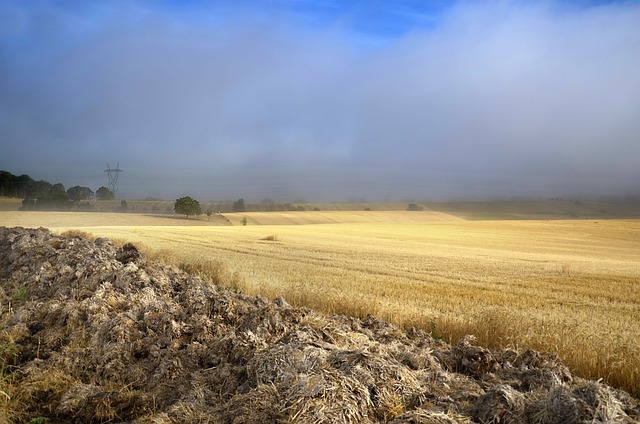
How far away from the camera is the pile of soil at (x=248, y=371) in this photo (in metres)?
4.62

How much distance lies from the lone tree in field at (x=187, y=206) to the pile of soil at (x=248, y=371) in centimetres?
7424

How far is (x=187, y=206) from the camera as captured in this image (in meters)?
83.4

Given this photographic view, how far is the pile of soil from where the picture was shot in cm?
462

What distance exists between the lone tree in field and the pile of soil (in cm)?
7424

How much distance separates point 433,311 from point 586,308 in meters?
5.61

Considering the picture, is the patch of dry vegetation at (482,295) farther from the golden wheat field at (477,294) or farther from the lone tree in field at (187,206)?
the lone tree in field at (187,206)

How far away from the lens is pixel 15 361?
25.7ft

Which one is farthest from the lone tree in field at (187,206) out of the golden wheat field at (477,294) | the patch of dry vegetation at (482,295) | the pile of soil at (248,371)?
the pile of soil at (248,371)

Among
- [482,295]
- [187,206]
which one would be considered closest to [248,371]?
[482,295]

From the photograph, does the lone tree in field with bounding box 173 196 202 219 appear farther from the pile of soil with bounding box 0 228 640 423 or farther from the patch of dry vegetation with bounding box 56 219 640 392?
the pile of soil with bounding box 0 228 640 423

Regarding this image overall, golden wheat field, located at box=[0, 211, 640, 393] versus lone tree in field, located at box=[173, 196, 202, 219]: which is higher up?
lone tree in field, located at box=[173, 196, 202, 219]

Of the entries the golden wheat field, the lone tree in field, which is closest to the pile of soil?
the golden wheat field

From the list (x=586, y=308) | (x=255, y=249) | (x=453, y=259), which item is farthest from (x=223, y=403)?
(x=255, y=249)

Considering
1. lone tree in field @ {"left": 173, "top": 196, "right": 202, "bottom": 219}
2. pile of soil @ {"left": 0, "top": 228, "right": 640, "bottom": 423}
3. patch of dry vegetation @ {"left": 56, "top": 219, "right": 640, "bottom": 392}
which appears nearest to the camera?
pile of soil @ {"left": 0, "top": 228, "right": 640, "bottom": 423}
